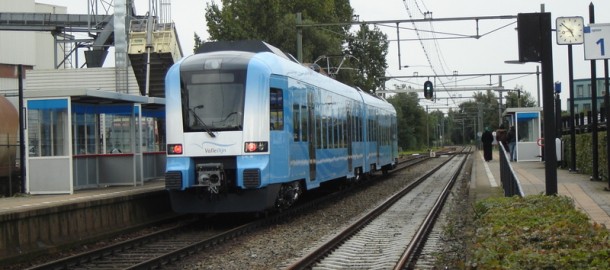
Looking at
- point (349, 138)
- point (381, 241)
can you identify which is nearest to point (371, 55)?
point (349, 138)

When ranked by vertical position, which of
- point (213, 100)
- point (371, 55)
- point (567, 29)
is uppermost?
point (371, 55)

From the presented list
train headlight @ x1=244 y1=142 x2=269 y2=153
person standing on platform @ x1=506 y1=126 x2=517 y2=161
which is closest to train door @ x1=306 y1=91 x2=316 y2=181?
train headlight @ x1=244 y1=142 x2=269 y2=153

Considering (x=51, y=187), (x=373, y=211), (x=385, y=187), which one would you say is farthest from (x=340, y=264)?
(x=385, y=187)

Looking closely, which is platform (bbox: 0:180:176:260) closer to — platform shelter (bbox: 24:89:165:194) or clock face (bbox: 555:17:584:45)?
platform shelter (bbox: 24:89:165:194)

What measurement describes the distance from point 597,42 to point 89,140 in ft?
38.7

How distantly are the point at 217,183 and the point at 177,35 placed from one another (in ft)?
77.4

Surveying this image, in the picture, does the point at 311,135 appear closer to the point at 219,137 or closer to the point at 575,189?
the point at 219,137

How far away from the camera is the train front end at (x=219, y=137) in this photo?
43.8 feet

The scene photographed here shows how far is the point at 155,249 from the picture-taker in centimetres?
1180

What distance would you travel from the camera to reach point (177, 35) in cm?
3572

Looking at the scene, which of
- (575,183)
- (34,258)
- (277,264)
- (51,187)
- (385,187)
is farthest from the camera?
(385,187)

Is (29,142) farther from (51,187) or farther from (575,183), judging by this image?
(575,183)

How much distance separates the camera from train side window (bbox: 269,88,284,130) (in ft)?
45.4

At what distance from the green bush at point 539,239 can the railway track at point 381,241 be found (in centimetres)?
181
